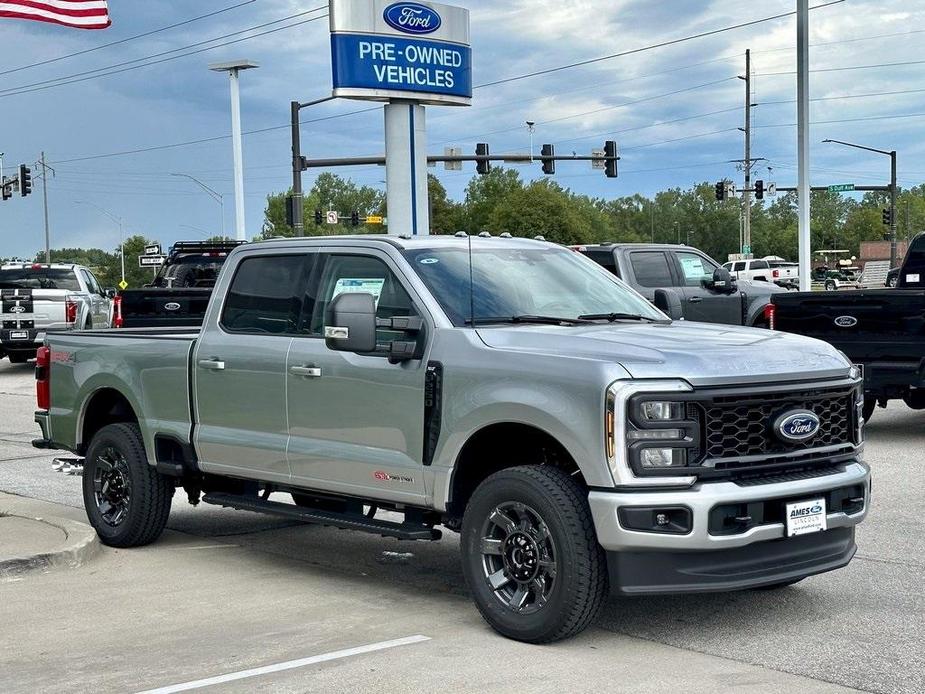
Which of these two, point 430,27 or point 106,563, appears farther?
point 430,27

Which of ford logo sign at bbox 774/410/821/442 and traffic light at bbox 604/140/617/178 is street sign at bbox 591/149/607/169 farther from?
ford logo sign at bbox 774/410/821/442

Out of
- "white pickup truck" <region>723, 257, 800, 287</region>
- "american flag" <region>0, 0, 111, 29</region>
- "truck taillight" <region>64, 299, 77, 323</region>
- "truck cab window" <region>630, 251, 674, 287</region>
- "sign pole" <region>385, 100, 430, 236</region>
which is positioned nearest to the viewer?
"american flag" <region>0, 0, 111, 29</region>

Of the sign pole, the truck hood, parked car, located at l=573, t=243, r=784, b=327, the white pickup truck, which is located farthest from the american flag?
the white pickup truck

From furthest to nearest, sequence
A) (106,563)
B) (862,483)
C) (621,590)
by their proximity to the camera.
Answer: (106,563)
(862,483)
(621,590)

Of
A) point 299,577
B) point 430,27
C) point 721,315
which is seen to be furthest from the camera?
point 430,27

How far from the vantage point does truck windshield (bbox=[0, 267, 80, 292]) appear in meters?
27.2

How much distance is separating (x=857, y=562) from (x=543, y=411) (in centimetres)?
292

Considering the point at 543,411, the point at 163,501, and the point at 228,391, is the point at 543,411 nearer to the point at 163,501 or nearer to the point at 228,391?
the point at 228,391

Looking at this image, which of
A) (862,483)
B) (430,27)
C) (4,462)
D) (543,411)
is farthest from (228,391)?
(430,27)

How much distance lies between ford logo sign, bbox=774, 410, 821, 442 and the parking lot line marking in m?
1.97

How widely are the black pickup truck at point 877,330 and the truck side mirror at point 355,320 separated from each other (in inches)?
319

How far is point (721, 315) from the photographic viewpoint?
2066cm

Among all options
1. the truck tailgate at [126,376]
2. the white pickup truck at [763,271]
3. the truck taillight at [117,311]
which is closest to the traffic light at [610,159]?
the white pickup truck at [763,271]

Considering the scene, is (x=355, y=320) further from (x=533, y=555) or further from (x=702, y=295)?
(x=702, y=295)
